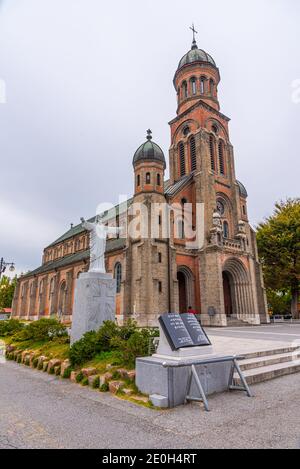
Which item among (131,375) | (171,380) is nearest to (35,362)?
(131,375)

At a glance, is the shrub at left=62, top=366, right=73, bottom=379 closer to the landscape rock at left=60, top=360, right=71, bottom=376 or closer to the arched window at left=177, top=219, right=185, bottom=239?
the landscape rock at left=60, top=360, right=71, bottom=376

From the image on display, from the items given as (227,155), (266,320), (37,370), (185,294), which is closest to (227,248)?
(185,294)

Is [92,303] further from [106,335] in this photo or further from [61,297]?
[61,297]

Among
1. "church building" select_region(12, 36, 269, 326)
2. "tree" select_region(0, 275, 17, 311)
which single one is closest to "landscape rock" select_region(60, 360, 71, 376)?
"church building" select_region(12, 36, 269, 326)

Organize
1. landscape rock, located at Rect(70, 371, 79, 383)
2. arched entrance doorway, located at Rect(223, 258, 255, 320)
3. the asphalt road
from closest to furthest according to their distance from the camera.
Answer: the asphalt road, landscape rock, located at Rect(70, 371, 79, 383), arched entrance doorway, located at Rect(223, 258, 255, 320)

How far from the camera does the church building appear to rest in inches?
888

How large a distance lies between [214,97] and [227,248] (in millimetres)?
19820

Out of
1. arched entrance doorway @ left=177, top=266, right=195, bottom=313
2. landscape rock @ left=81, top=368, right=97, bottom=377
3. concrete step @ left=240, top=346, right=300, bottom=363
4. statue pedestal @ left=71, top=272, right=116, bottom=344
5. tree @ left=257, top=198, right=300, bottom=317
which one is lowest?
landscape rock @ left=81, top=368, right=97, bottom=377

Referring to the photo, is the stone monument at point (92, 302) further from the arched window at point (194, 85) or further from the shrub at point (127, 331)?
the arched window at point (194, 85)

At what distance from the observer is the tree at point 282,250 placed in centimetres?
3064

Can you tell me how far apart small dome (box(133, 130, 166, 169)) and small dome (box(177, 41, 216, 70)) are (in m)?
15.3

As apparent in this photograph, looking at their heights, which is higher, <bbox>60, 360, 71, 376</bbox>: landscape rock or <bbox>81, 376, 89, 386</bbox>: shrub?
<bbox>60, 360, 71, 376</bbox>: landscape rock

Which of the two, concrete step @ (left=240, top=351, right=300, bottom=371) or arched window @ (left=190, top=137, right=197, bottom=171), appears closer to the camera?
concrete step @ (left=240, top=351, right=300, bottom=371)

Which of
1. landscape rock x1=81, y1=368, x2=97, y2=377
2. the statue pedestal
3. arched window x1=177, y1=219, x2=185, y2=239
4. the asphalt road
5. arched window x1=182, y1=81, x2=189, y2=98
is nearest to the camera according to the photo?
the asphalt road
